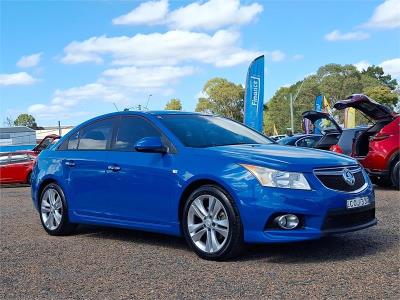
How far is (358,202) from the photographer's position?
5.35 m

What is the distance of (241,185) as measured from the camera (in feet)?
17.1

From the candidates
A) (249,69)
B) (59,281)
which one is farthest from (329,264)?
(249,69)

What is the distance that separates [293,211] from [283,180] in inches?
11.7

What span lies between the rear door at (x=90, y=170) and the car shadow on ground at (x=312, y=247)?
0.54 metres

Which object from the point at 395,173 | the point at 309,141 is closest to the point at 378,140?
the point at 395,173

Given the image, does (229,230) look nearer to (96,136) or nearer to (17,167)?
(96,136)

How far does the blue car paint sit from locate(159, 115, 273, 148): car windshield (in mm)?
135

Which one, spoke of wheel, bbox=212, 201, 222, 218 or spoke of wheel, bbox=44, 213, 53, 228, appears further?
spoke of wheel, bbox=44, 213, 53, 228

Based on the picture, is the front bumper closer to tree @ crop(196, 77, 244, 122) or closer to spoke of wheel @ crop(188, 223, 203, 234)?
spoke of wheel @ crop(188, 223, 203, 234)

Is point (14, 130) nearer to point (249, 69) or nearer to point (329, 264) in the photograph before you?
point (249, 69)

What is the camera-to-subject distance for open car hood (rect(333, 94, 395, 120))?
10.9m

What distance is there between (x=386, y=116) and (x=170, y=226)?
7.20m

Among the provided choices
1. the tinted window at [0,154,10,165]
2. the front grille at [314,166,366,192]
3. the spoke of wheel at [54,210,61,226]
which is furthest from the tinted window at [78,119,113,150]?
the tinted window at [0,154,10,165]

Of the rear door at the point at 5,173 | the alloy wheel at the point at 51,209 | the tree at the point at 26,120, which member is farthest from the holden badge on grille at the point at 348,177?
the tree at the point at 26,120
